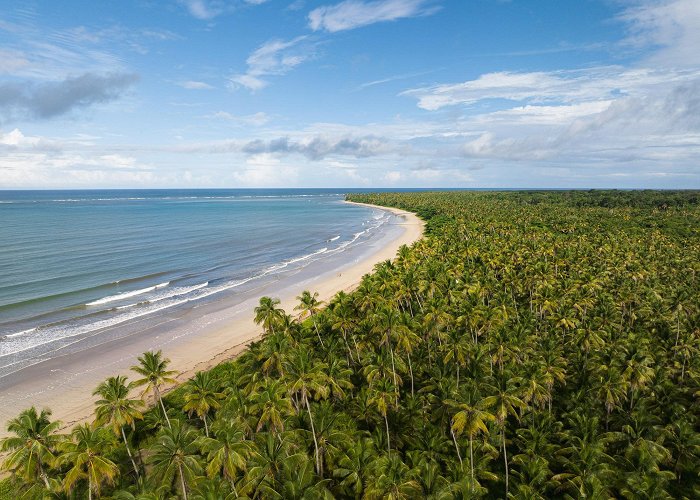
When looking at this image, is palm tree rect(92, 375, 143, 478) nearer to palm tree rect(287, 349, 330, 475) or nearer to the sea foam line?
palm tree rect(287, 349, 330, 475)

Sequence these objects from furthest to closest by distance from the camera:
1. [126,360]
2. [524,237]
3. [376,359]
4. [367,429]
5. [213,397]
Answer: [524,237] → [126,360] → [376,359] → [367,429] → [213,397]

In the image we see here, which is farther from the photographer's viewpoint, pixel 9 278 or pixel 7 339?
pixel 9 278

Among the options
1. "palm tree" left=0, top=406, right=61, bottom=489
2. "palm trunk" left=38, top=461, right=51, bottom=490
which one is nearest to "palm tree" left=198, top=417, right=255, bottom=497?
"palm tree" left=0, top=406, right=61, bottom=489

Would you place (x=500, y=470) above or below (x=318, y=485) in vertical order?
below

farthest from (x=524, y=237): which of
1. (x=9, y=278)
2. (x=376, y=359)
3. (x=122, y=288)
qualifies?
(x=9, y=278)

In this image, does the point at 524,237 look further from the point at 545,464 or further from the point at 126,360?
the point at 126,360

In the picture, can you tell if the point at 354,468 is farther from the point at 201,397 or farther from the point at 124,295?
the point at 124,295

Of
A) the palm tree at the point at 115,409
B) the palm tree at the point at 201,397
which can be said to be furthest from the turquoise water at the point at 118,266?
the palm tree at the point at 201,397

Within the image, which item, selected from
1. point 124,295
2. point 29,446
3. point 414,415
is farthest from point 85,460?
point 124,295
